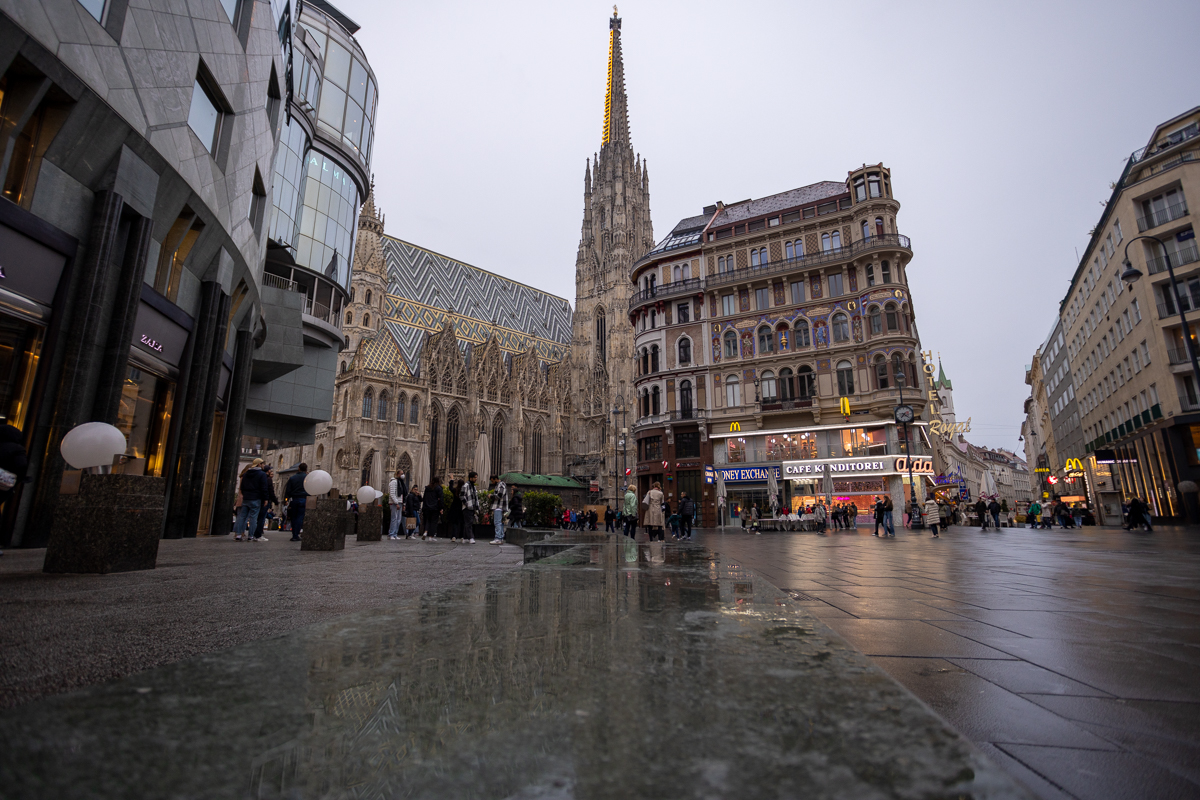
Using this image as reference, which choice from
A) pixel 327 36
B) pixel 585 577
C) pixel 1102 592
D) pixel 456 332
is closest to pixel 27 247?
pixel 585 577

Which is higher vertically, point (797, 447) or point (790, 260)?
point (790, 260)

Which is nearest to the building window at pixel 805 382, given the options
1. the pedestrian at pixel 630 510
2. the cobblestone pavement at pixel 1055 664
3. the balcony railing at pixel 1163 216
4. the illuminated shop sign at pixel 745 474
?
the illuminated shop sign at pixel 745 474

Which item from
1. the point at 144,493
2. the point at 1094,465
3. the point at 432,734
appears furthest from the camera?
the point at 1094,465

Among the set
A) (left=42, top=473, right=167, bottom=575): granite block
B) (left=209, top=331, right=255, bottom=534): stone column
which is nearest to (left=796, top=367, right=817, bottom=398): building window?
(left=209, top=331, right=255, bottom=534): stone column

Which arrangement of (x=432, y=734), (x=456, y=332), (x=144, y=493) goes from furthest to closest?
(x=456, y=332) → (x=144, y=493) → (x=432, y=734)

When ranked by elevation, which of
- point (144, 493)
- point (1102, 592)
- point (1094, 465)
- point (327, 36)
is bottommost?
point (1102, 592)

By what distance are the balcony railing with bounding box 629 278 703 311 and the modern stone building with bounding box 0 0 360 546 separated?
78.6 ft

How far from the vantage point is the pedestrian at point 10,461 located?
5.25m

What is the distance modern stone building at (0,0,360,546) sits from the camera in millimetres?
7840

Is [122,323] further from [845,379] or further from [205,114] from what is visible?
[845,379]

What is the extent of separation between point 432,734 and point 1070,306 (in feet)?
169

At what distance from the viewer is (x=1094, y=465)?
1481 inches

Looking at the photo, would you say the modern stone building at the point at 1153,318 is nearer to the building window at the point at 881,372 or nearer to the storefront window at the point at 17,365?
the building window at the point at 881,372

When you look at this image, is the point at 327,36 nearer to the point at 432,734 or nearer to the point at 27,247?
the point at 27,247
